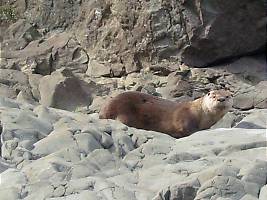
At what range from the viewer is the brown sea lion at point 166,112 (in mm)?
10203

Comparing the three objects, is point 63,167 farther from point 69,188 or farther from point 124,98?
point 124,98

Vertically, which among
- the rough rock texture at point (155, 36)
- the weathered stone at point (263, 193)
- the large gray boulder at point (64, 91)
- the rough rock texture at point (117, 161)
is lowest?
the large gray boulder at point (64, 91)

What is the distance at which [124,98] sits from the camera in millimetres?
10445

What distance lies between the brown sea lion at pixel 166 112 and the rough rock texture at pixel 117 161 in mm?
1061

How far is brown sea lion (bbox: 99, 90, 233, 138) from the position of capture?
402 inches

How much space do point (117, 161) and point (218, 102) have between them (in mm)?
2569

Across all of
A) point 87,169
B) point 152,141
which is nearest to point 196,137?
point 152,141

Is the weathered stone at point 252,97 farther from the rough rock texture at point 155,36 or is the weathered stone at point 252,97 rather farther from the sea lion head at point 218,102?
the sea lion head at point 218,102

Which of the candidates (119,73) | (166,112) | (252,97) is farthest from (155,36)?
(166,112)

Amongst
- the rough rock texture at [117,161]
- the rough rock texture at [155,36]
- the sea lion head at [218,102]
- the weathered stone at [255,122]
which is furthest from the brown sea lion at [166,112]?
the rough rock texture at [155,36]

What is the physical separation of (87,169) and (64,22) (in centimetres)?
659

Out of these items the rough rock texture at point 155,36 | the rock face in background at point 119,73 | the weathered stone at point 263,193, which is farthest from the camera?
the rough rock texture at point 155,36

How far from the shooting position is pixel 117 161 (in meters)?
8.02

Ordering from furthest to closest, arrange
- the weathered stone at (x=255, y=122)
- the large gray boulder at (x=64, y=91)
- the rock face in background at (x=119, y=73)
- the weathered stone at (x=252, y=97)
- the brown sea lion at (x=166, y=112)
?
1. the large gray boulder at (x=64, y=91)
2. the weathered stone at (x=252, y=97)
3. the brown sea lion at (x=166, y=112)
4. the weathered stone at (x=255, y=122)
5. the rock face in background at (x=119, y=73)
